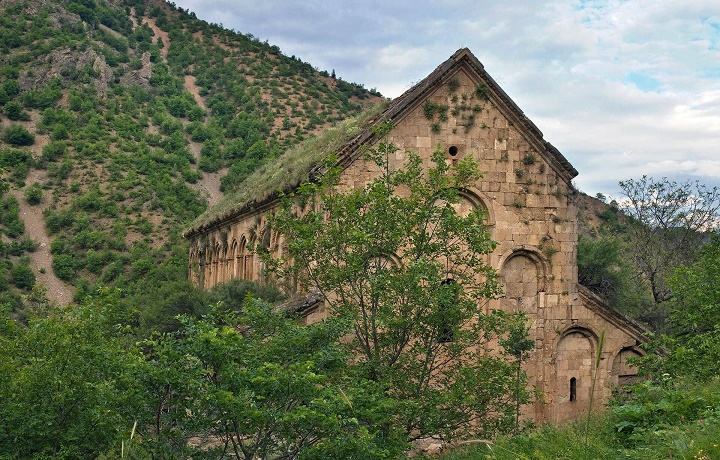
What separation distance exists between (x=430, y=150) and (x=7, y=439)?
31.4ft

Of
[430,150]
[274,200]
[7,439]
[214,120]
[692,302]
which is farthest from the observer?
[214,120]

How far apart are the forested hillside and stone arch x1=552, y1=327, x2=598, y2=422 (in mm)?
26958

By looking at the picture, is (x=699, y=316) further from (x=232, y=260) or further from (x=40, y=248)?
(x=40, y=248)

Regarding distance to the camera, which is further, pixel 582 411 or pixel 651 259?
pixel 651 259

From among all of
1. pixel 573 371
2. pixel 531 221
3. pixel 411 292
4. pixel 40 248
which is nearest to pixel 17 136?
pixel 40 248

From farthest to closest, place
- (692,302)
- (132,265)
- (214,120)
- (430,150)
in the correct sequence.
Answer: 1. (214,120)
2. (132,265)
3. (430,150)
4. (692,302)

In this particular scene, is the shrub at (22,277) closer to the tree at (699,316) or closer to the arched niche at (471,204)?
the arched niche at (471,204)

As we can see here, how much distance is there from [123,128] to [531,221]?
5211cm

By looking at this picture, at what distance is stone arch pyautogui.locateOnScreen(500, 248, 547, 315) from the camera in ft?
52.8

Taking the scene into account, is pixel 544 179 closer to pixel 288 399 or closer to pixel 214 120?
pixel 288 399

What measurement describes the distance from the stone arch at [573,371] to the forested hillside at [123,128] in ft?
88.4

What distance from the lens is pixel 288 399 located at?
8461mm

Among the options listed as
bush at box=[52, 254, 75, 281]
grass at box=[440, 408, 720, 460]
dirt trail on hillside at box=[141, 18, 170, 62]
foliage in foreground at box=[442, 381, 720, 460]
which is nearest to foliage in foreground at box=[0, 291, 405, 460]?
grass at box=[440, 408, 720, 460]

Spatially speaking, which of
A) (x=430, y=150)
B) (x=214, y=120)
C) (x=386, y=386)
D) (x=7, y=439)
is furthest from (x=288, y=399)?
(x=214, y=120)
